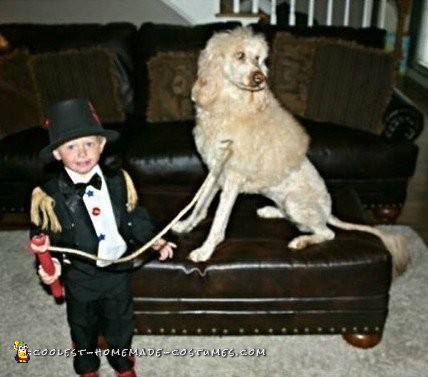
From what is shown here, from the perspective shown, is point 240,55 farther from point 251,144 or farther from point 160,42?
point 160,42

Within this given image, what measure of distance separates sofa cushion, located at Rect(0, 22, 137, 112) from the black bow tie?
218 cm

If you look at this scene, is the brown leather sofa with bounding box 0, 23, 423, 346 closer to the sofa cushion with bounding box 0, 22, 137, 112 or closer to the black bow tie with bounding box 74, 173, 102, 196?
the sofa cushion with bounding box 0, 22, 137, 112

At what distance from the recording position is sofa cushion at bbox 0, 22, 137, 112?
3547mm

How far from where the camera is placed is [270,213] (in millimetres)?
2475

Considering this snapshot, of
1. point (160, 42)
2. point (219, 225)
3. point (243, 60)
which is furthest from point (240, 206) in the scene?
point (160, 42)

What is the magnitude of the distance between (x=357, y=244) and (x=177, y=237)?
847 mm

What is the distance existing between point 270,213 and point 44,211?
1.25 meters

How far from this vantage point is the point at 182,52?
3.45 m

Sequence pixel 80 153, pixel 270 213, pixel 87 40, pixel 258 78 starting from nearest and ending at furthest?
pixel 80 153
pixel 258 78
pixel 270 213
pixel 87 40

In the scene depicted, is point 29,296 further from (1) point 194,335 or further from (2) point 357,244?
(2) point 357,244

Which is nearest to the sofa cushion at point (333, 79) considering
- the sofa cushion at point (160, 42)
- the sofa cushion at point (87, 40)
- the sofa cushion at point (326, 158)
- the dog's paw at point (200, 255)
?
the sofa cushion at point (326, 158)

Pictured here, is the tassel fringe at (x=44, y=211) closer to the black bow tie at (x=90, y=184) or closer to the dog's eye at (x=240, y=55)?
the black bow tie at (x=90, y=184)

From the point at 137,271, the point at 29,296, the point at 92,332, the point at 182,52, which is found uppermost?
the point at 182,52

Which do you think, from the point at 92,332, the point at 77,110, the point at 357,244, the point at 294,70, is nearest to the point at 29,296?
the point at 92,332
